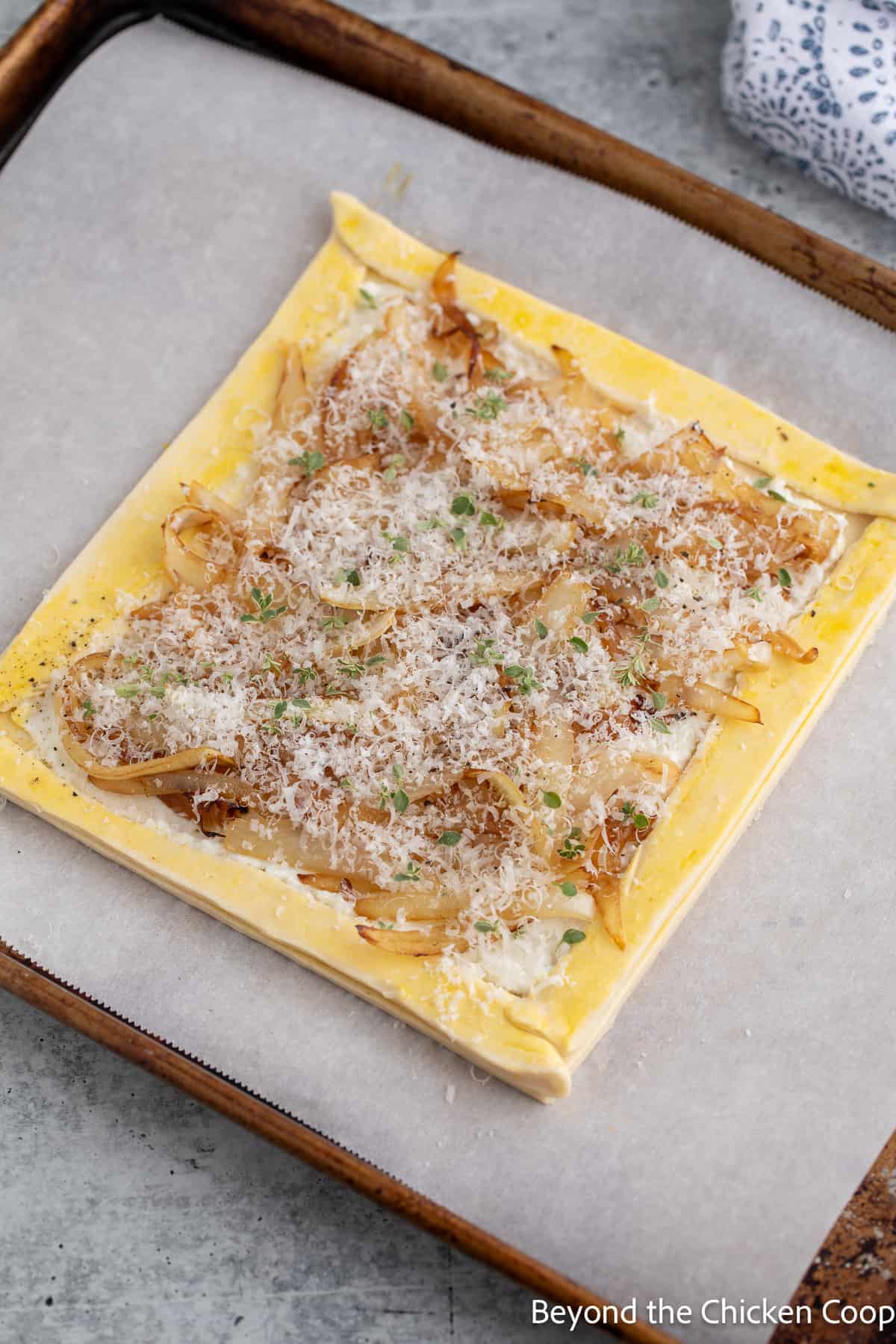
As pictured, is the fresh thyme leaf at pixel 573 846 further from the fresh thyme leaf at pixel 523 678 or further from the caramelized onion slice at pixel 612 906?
the fresh thyme leaf at pixel 523 678

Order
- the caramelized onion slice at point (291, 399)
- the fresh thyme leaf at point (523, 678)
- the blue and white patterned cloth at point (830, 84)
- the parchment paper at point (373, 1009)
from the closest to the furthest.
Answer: the parchment paper at point (373, 1009) → the fresh thyme leaf at point (523, 678) → the caramelized onion slice at point (291, 399) → the blue and white patterned cloth at point (830, 84)

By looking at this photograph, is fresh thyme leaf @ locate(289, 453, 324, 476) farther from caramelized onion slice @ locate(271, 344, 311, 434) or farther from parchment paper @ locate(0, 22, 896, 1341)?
parchment paper @ locate(0, 22, 896, 1341)

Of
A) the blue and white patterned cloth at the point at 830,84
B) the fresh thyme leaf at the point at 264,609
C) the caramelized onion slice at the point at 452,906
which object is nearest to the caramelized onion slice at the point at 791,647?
the caramelized onion slice at the point at 452,906

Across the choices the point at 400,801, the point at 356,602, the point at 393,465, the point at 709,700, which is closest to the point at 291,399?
the point at 393,465

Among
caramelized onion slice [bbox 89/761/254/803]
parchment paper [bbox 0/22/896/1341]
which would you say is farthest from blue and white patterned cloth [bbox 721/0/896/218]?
caramelized onion slice [bbox 89/761/254/803]

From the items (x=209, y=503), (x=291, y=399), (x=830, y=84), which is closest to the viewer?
(x=209, y=503)

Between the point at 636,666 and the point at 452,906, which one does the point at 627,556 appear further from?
the point at 452,906
